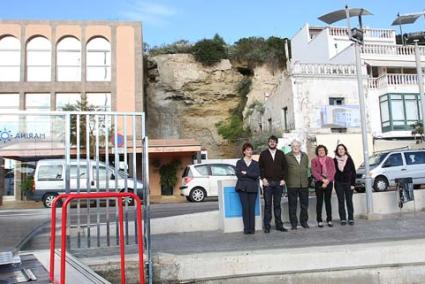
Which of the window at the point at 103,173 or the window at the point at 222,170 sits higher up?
the window at the point at 222,170

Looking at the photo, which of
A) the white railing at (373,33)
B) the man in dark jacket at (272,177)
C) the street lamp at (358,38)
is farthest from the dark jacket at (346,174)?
the white railing at (373,33)

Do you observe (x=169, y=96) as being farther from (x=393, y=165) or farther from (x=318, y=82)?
(x=393, y=165)

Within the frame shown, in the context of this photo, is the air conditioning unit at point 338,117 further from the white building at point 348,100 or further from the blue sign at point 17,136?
the blue sign at point 17,136

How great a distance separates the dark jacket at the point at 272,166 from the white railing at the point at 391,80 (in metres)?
25.3

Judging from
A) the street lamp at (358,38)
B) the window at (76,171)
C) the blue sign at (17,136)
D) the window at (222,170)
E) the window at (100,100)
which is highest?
the window at (100,100)

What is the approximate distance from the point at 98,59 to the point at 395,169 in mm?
23093

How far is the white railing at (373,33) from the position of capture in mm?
38062

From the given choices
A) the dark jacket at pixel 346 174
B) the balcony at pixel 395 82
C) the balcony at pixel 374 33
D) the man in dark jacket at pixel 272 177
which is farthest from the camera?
the balcony at pixel 374 33

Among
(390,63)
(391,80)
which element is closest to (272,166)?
(391,80)

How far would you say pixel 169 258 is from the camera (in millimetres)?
6320

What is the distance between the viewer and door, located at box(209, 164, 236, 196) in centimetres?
2114

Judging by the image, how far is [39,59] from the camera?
34.3 metres

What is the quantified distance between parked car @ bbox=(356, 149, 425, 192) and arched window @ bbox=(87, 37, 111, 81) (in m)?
21.1

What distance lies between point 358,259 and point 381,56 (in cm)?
3083
